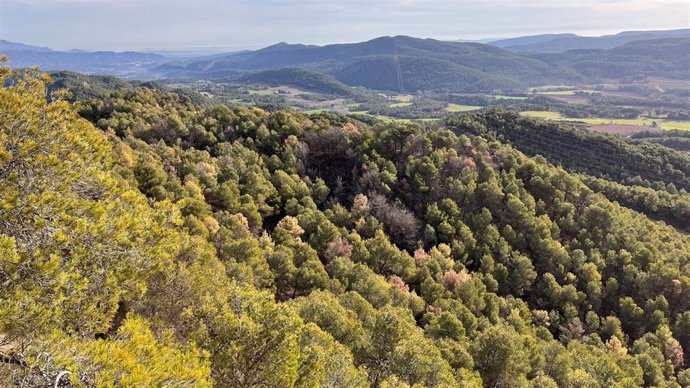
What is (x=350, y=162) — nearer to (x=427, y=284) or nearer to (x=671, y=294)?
(x=427, y=284)

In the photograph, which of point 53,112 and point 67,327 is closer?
point 67,327

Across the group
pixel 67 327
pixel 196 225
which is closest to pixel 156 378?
pixel 67 327

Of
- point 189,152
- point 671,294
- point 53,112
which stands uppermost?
point 53,112

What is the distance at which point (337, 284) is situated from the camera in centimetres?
4028

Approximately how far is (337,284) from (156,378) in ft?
102

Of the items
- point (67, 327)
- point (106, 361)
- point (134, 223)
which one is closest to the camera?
point (106, 361)

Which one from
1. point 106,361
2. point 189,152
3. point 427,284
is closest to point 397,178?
point 427,284

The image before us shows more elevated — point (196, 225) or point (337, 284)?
point (196, 225)

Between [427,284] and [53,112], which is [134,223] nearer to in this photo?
[53,112]

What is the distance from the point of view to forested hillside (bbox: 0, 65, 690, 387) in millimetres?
11695

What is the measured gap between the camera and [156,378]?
32.1 ft

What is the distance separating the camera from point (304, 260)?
4456cm

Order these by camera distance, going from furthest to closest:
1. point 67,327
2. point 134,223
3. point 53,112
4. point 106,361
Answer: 1. point 53,112
2. point 134,223
3. point 67,327
4. point 106,361

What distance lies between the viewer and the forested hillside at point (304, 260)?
1170 cm
